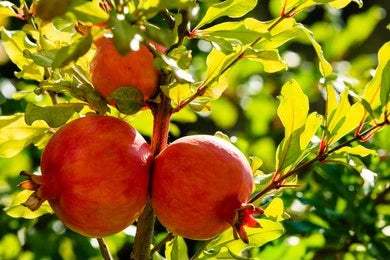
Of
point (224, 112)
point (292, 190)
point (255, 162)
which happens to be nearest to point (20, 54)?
point (255, 162)

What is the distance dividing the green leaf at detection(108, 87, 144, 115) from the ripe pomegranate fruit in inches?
0.9

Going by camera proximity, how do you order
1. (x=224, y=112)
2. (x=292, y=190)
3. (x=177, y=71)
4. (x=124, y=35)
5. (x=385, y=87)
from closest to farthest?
1. (x=124, y=35)
2. (x=177, y=71)
3. (x=385, y=87)
4. (x=292, y=190)
5. (x=224, y=112)

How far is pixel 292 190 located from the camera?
155cm

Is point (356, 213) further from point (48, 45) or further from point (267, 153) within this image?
point (48, 45)

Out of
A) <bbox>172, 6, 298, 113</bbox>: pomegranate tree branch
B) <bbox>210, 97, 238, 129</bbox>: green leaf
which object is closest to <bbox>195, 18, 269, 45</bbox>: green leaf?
<bbox>172, 6, 298, 113</bbox>: pomegranate tree branch

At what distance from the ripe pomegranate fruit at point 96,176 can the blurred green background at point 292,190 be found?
38cm

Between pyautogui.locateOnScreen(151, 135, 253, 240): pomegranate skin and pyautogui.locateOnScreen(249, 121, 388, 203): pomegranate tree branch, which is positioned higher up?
pyautogui.locateOnScreen(151, 135, 253, 240): pomegranate skin

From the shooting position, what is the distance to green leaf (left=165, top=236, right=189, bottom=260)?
1.15 m

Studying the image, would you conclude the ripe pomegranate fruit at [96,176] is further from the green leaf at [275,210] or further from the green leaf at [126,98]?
the green leaf at [275,210]

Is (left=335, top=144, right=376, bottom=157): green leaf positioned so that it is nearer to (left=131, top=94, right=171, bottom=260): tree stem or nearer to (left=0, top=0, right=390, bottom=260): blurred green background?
(left=0, top=0, right=390, bottom=260): blurred green background

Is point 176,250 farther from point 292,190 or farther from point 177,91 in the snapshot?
point 292,190

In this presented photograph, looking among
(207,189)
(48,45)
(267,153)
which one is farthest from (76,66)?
(267,153)

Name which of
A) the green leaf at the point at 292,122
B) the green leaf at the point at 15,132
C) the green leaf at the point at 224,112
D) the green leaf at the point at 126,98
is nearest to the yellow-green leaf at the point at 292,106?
the green leaf at the point at 292,122

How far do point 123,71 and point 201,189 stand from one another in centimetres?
18
